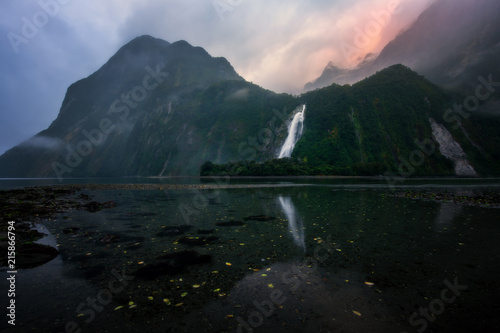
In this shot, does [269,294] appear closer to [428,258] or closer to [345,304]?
[345,304]

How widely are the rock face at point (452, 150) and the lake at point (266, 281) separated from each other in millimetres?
199178

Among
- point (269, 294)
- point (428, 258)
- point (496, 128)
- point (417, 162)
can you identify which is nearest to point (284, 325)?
point (269, 294)

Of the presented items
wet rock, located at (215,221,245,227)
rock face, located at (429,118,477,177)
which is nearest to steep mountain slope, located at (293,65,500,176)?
rock face, located at (429,118,477,177)

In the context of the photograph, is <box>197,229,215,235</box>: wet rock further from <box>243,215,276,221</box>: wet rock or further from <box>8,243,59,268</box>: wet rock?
<box>8,243,59,268</box>: wet rock

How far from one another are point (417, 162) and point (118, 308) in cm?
20838

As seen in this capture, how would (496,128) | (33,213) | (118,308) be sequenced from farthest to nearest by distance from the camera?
(496,128) < (33,213) < (118,308)

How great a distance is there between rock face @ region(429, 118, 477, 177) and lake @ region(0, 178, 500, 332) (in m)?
199

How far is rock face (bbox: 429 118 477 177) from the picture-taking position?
162425 millimetres

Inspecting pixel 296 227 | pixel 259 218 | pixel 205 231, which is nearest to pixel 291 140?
pixel 259 218

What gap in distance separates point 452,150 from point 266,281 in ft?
730

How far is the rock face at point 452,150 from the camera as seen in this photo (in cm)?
16243

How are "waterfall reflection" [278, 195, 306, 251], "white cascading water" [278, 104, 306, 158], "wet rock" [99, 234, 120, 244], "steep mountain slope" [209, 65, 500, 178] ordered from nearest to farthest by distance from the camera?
1. "waterfall reflection" [278, 195, 306, 251]
2. "wet rock" [99, 234, 120, 244]
3. "steep mountain slope" [209, 65, 500, 178]
4. "white cascading water" [278, 104, 306, 158]

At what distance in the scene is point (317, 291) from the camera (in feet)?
23.2

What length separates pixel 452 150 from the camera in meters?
173
